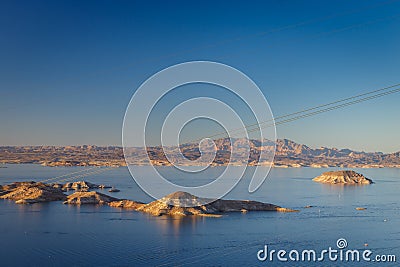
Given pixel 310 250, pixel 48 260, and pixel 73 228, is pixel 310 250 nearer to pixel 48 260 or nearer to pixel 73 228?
pixel 48 260

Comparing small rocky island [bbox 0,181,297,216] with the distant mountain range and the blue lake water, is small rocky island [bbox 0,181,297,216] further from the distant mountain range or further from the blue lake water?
the distant mountain range

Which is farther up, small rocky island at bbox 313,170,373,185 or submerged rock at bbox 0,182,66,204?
small rocky island at bbox 313,170,373,185

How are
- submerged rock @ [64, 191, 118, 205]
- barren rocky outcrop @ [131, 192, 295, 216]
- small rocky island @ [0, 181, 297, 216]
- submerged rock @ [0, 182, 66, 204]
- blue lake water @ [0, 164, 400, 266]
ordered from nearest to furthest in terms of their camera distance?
blue lake water @ [0, 164, 400, 266]
barren rocky outcrop @ [131, 192, 295, 216]
small rocky island @ [0, 181, 297, 216]
submerged rock @ [64, 191, 118, 205]
submerged rock @ [0, 182, 66, 204]

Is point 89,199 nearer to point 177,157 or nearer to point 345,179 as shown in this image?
point 345,179

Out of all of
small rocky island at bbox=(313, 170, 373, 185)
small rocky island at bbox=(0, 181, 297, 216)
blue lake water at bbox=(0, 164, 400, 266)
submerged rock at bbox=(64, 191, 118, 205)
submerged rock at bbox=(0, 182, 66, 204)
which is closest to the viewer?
blue lake water at bbox=(0, 164, 400, 266)

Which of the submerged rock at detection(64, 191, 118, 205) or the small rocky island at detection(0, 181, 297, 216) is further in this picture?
the submerged rock at detection(64, 191, 118, 205)

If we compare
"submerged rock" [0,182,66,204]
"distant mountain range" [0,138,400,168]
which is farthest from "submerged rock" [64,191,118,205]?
"distant mountain range" [0,138,400,168]

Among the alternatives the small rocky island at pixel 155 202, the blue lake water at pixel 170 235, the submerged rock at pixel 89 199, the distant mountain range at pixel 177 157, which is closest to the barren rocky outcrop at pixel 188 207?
the small rocky island at pixel 155 202

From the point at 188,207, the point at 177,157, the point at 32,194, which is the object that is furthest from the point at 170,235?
the point at 177,157

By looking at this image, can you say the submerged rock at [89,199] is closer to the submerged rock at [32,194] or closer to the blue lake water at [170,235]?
the blue lake water at [170,235]
